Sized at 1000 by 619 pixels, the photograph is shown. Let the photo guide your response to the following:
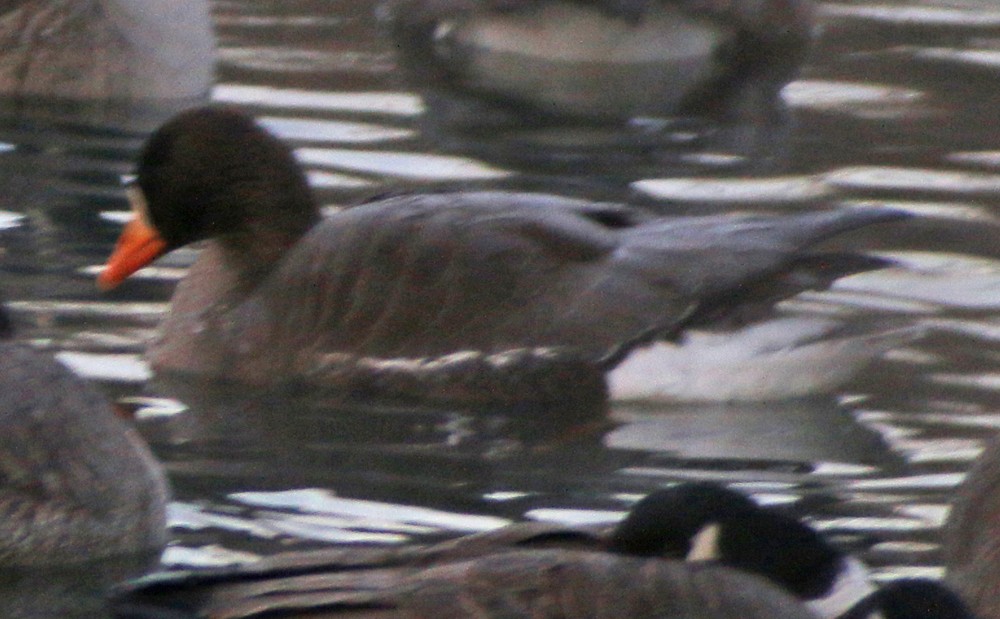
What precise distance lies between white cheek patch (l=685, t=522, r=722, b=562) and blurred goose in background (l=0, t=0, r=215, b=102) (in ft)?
A: 27.5

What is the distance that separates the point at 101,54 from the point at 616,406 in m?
5.82

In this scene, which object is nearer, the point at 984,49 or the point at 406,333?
the point at 406,333

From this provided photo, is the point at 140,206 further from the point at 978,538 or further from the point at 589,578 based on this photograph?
the point at 589,578

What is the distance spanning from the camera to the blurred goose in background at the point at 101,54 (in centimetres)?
1295

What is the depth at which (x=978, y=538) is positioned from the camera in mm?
5801

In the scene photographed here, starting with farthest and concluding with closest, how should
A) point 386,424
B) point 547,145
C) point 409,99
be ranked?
point 409,99
point 547,145
point 386,424

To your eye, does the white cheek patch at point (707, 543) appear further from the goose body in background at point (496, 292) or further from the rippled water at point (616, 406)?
→ the goose body in background at point (496, 292)

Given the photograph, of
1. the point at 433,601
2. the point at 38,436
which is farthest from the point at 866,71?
the point at 433,601

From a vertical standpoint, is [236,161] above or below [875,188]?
above

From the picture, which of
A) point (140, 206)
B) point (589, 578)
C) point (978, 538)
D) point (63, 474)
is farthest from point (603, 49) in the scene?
point (589, 578)

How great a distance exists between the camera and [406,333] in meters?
8.18

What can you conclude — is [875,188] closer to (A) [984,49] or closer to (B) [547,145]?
(B) [547,145]

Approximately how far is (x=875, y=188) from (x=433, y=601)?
6.36 m

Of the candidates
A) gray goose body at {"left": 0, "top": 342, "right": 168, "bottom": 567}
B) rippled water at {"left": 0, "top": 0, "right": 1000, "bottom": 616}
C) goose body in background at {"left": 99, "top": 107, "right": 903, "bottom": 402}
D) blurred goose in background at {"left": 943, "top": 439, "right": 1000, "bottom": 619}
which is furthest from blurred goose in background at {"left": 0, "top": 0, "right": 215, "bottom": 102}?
blurred goose in background at {"left": 943, "top": 439, "right": 1000, "bottom": 619}
